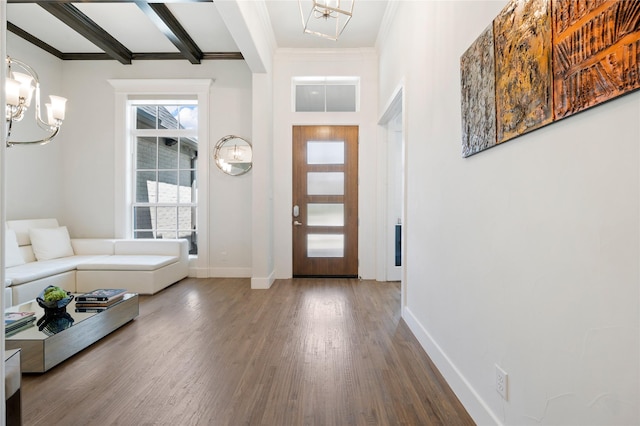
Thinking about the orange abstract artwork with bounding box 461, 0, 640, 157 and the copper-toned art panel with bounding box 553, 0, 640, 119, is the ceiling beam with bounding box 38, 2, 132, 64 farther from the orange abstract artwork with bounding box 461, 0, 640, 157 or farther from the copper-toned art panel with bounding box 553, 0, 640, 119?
the copper-toned art panel with bounding box 553, 0, 640, 119

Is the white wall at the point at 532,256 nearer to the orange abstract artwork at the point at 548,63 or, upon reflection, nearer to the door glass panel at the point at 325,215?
the orange abstract artwork at the point at 548,63

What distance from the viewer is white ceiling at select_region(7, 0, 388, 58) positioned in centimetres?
357

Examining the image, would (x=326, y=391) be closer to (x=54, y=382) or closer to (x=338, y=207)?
(x=54, y=382)

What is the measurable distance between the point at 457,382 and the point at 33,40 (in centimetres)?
638

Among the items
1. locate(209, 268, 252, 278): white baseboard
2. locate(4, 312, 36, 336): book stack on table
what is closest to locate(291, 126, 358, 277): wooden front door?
locate(209, 268, 252, 278): white baseboard

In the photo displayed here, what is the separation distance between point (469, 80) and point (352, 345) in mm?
1959

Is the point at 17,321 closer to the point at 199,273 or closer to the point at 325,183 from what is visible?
the point at 199,273

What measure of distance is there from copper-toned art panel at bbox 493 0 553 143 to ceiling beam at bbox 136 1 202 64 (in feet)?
11.8

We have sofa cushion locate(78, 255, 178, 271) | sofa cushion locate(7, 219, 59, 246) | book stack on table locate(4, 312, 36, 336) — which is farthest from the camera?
sofa cushion locate(7, 219, 59, 246)

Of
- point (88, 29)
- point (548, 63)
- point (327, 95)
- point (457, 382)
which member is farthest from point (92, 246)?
point (548, 63)

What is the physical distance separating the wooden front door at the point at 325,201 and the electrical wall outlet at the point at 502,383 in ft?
10.5

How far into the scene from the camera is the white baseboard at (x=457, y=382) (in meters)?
1.45

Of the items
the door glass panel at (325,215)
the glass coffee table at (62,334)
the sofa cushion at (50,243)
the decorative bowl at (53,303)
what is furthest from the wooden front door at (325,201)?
the sofa cushion at (50,243)

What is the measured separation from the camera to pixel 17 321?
214 cm
